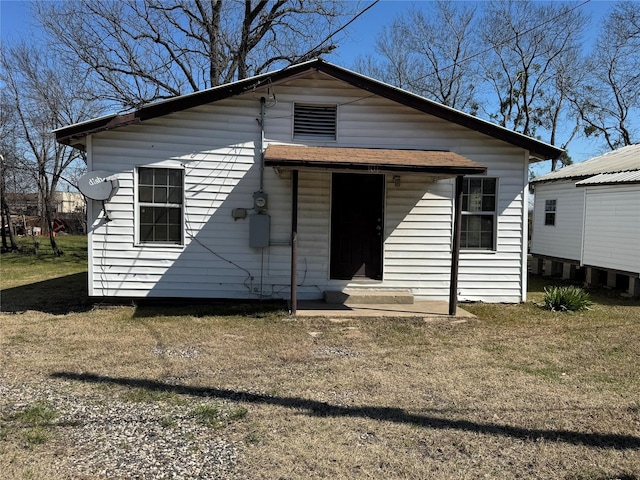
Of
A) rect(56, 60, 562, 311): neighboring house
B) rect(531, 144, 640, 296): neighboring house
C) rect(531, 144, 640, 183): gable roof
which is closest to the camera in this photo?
rect(56, 60, 562, 311): neighboring house

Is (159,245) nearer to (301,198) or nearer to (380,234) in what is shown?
(301,198)

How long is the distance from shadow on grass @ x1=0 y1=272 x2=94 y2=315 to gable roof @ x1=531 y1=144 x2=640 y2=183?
503 inches

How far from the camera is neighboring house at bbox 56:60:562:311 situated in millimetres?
7992

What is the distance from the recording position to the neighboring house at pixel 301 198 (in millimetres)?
7992

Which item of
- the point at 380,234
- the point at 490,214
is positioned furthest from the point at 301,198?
the point at 490,214

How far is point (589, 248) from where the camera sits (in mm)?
12492

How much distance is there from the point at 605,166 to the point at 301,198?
9.87 m

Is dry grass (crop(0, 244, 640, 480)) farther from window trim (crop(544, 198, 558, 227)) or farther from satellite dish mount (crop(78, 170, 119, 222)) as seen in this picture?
window trim (crop(544, 198, 558, 227))

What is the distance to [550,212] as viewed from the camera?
15398 mm

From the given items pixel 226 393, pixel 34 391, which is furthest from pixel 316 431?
pixel 34 391

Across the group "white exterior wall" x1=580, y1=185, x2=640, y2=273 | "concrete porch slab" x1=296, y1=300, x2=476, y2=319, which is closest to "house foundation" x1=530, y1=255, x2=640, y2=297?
"white exterior wall" x1=580, y1=185, x2=640, y2=273

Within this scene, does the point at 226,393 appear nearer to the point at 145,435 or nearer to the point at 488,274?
the point at 145,435

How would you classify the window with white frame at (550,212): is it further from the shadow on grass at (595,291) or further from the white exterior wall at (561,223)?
the shadow on grass at (595,291)

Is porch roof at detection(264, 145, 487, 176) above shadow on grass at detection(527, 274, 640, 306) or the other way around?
above
